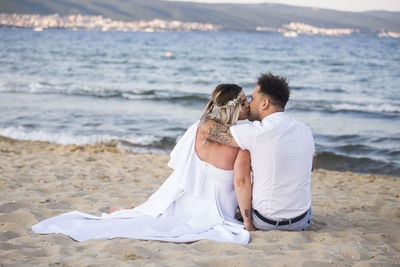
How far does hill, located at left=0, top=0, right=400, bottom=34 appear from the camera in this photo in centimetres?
10762

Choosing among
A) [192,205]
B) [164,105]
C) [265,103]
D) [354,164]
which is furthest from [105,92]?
[265,103]

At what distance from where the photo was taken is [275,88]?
342cm

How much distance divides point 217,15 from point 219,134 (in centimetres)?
12568

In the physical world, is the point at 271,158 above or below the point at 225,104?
below

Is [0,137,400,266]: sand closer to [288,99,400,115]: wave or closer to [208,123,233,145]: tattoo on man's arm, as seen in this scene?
[208,123,233,145]: tattoo on man's arm

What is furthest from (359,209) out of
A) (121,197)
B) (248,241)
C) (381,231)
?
(121,197)

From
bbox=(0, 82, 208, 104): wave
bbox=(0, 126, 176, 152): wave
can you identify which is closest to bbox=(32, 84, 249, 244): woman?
bbox=(0, 126, 176, 152): wave

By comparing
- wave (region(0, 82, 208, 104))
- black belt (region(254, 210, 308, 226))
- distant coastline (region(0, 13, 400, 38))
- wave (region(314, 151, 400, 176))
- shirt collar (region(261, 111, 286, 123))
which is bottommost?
wave (region(314, 151, 400, 176))

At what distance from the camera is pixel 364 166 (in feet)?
27.9

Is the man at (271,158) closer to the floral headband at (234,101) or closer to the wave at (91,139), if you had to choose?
the floral headband at (234,101)

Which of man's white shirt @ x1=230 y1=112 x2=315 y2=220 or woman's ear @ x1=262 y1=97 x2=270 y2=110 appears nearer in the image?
man's white shirt @ x1=230 y1=112 x2=315 y2=220

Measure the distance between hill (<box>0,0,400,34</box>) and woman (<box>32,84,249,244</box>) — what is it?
323ft

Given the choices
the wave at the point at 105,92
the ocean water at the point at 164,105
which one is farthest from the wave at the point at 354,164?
the wave at the point at 105,92

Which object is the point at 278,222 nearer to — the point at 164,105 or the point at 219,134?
the point at 219,134
